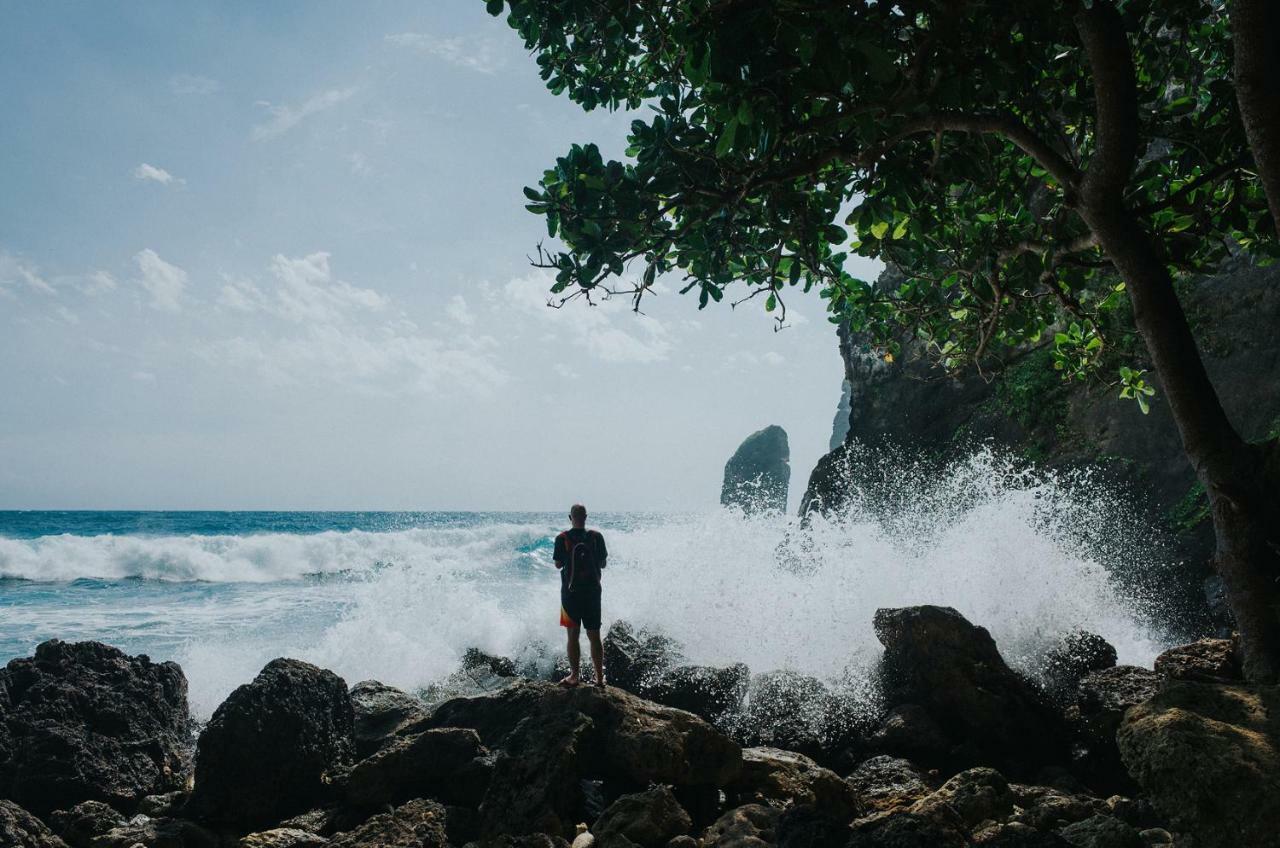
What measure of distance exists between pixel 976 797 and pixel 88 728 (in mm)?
6995

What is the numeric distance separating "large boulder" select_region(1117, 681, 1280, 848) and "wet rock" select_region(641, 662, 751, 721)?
14.8 ft

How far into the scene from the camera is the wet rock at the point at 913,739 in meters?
5.86

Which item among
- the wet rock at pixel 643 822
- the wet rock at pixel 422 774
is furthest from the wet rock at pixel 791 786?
the wet rock at pixel 422 774

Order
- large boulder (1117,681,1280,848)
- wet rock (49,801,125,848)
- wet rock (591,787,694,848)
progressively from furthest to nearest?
wet rock (49,801,125,848) < wet rock (591,787,694,848) < large boulder (1117,681,1280,848)

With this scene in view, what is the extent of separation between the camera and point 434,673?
11.2 meters

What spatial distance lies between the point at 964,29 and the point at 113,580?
32273 mm

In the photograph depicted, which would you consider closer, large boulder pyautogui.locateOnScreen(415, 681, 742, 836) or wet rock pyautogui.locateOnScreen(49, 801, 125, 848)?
large boulder pyautogui.locateOnScreen(415, 681, 742, 836)

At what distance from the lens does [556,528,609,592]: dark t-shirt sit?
7.47 m

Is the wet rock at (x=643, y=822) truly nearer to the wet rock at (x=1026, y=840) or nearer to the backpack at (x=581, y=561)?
the wet rock at (x=1026, y=840)

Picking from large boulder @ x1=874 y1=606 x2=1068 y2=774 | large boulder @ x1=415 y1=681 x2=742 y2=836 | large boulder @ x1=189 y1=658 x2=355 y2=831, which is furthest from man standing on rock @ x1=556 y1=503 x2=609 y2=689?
large boulder @ x1=874 y1=606 x2=1068 y2=774

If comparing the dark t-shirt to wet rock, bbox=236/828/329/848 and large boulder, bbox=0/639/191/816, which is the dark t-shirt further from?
large boulder, bbox=0/639/191/816

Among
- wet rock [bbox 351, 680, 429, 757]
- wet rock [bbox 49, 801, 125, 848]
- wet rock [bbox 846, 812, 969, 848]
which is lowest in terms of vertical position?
wet rock [bbox 49, 801, 125, 848]

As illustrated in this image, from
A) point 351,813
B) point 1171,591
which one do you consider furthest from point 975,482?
point 351,813

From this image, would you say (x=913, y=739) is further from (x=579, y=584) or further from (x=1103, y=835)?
(x=579, y=584)
